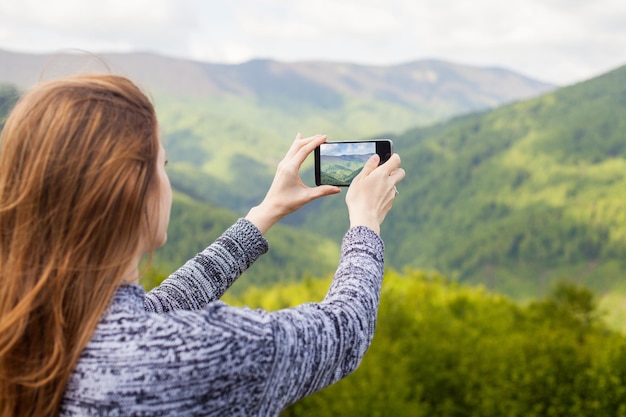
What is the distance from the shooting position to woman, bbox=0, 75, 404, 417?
115 centimetres

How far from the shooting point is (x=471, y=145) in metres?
175

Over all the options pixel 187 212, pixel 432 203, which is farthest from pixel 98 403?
pixel 432 203

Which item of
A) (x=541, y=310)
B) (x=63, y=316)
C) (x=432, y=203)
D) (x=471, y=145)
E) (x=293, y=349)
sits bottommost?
(x=63, y=316)

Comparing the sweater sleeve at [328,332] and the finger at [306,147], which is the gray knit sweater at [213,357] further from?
the finger at [306,147]

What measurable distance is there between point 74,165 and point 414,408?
26786 millimetres

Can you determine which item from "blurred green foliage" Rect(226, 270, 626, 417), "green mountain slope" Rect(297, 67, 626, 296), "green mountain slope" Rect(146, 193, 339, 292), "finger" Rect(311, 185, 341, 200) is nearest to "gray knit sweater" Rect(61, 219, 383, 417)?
"finger" Rect(311, 185, 341, 200)

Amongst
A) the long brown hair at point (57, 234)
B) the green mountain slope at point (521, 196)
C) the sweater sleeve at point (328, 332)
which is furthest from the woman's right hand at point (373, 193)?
the green mountain slope at point (521, 196)

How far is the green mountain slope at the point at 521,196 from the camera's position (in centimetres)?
12362

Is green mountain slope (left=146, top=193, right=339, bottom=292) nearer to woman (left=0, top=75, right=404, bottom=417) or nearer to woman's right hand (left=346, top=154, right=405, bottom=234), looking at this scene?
woman's right hand (left=346, top=154, right=405, bottom=234)

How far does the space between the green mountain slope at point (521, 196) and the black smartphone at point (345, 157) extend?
123 meters

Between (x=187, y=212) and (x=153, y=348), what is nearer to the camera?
(x=153, y=348)

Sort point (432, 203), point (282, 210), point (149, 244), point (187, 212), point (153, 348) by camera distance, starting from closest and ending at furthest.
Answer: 1. point (153, 348)
2. point (149, 244)
3. point (282, 210)
4. point (187, 212)
5. point (432, 203)

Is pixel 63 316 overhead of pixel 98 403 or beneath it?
overhead

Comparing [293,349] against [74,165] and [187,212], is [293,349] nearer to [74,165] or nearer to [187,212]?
[74,165]
